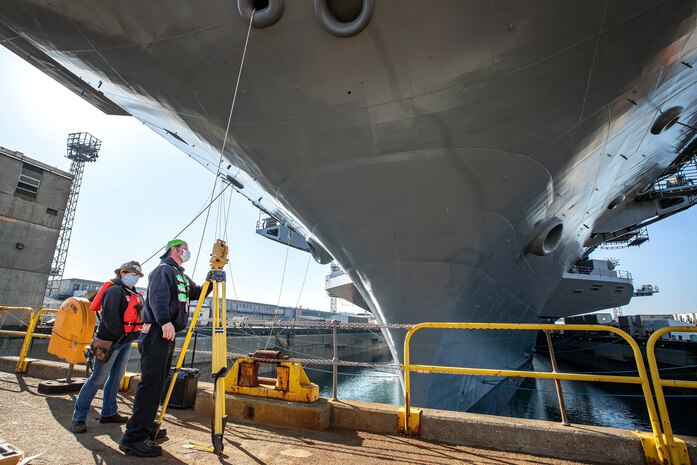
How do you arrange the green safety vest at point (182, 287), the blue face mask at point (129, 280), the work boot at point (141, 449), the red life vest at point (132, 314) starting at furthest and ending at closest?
the blue face mask at point (129, 280), the red life vest at point (132, 314), the green safety vest at point (182, 287), the work boot at point (141, 449)

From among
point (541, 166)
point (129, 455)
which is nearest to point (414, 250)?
point (541, 166)

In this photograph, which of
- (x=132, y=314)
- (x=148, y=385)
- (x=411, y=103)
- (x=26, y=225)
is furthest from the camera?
(x=26, y=225)

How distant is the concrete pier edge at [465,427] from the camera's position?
262 centimetres

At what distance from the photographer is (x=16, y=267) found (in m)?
15.7

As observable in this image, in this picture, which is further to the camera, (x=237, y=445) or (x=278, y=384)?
(x=278, y=384)

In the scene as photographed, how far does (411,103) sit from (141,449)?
4346 millimetres

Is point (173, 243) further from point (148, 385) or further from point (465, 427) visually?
point (465, 427)

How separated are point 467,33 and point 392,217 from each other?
Answer: 2609 mm

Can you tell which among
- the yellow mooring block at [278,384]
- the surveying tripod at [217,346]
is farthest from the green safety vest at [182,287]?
the yellow mooring block at [278,384]

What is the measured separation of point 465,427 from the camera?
9.71 ft

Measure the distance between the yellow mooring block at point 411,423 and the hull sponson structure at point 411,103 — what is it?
2944mm

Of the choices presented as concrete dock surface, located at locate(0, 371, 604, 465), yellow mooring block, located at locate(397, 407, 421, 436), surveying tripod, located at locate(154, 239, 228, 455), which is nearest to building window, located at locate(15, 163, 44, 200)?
concrete dock surface, located at locate(0, 371, 604, 465)

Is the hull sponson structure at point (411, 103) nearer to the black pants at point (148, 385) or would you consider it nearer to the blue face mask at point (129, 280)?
the blue face mask at point (129, 280)

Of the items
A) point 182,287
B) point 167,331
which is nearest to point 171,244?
point 182,287
